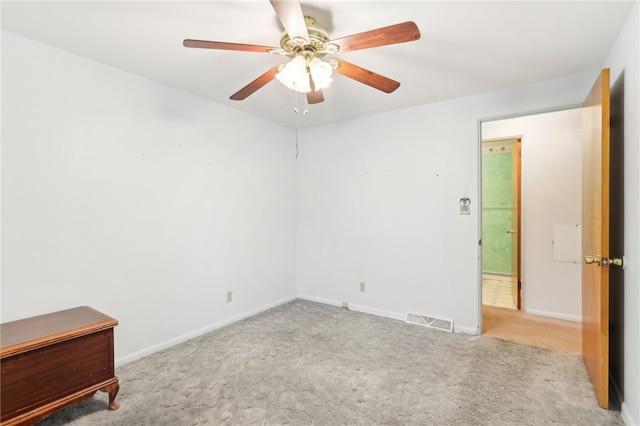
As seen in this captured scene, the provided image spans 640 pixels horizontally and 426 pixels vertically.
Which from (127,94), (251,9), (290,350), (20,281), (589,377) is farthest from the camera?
(290,350)

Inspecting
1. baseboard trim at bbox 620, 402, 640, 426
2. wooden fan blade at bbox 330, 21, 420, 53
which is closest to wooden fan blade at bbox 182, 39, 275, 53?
wooden fan blade at bbox 330, 21, 420, 53

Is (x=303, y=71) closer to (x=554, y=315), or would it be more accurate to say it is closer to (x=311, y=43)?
(x=311, y=43)

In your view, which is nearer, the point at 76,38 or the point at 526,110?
the point at 76,38

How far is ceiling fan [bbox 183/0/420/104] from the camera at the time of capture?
1.46 metres

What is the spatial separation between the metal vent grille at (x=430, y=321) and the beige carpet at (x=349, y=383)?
0.13 m

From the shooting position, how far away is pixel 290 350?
282 centimetres

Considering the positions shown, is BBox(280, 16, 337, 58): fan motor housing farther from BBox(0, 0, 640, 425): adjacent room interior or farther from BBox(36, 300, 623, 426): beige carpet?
BBox(36, 300, 623, 426): beige carpet

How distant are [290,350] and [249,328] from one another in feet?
2.28

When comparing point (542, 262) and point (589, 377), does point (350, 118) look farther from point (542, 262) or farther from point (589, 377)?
point (589, 377)

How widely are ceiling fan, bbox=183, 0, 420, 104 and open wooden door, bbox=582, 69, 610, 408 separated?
1.34 m

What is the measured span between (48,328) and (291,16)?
2244 millimetres

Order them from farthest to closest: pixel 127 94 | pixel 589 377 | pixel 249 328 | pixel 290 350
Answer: pixel 249 328
pixel 290 350
pixel 127 94
pixel 589 377

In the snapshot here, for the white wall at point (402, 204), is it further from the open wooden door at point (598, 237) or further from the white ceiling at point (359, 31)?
the open wooden door at point (598, 237)

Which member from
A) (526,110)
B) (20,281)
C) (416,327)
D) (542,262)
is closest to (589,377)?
(416,327)
